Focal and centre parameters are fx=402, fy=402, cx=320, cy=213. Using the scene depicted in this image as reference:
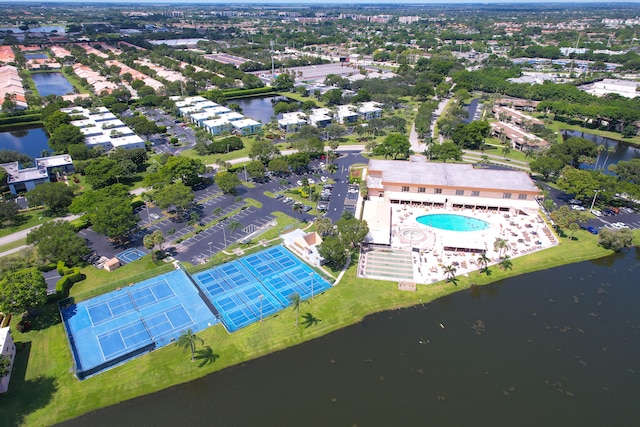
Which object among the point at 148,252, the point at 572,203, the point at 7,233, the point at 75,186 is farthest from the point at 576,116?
the point at 7,233

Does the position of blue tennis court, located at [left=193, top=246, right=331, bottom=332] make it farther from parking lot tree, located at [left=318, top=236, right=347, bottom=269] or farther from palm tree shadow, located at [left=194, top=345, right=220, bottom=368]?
palm tree shadow, located at [left=194, top=345, right=220, bottom=368]

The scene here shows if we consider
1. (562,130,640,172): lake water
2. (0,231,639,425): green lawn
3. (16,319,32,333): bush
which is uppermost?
(16,319,32,333): bush

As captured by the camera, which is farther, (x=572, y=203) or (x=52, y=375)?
(x=572, y=203)

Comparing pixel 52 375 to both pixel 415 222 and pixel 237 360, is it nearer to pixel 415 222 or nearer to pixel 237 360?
pixel 237 360

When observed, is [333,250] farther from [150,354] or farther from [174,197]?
[174,197]

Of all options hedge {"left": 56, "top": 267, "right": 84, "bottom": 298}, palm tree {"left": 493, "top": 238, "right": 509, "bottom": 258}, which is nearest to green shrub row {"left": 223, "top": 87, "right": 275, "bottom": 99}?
hedge {"left": 56, "top": 267, "right": 84, "bottom": 298}

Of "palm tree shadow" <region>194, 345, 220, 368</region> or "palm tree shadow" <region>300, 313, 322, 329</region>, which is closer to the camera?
"palm tree shadow" <region>194, 345, 220, 368</region>
